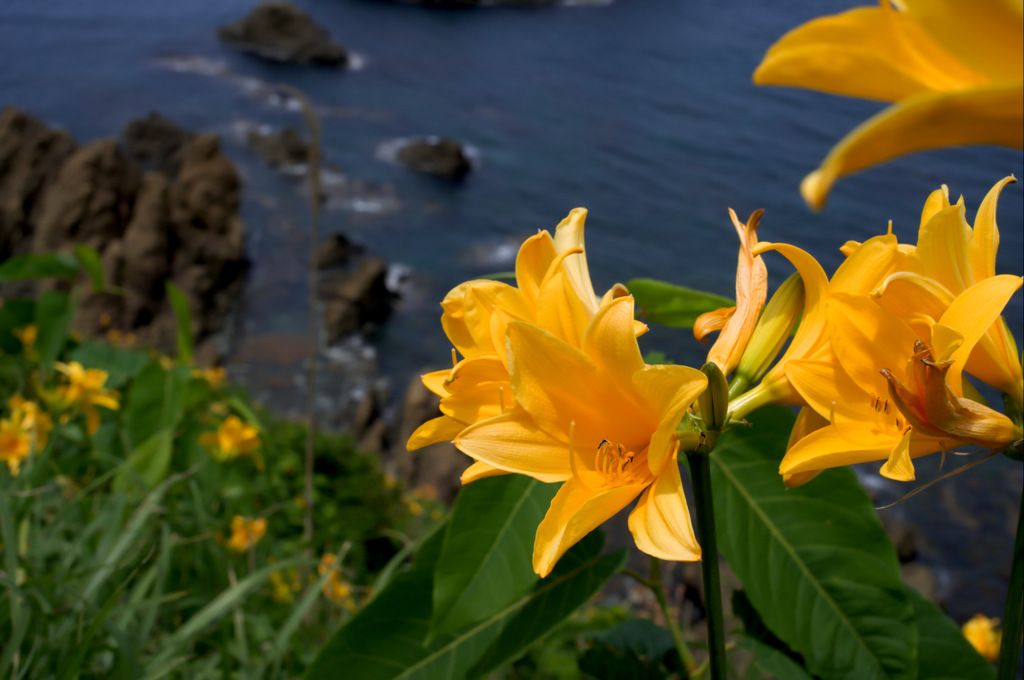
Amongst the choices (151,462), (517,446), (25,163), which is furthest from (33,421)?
(25,163)

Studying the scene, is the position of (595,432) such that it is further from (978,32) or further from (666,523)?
(978,32)

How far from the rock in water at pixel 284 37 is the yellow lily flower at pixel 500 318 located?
21.4 meters

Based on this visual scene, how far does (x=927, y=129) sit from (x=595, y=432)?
30 centimetres

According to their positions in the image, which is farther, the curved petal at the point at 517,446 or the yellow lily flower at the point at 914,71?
the curved petal at the point at 517,446

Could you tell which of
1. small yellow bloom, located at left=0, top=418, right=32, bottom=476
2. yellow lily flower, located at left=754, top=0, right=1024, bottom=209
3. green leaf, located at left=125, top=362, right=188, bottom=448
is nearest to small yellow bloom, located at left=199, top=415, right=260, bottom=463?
green leaf, located at left=125, top=362, right=188, bottom=448

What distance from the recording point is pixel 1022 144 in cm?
28

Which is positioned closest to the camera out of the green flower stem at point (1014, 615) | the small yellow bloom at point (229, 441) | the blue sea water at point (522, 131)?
the green flower stem at point (1014, 615)

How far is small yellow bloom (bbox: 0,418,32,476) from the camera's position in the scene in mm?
1976

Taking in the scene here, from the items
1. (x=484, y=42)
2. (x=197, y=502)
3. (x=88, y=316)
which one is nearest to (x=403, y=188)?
(x=88, y=316)

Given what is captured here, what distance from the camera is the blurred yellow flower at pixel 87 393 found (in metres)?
2.21

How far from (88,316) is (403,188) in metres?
6.55

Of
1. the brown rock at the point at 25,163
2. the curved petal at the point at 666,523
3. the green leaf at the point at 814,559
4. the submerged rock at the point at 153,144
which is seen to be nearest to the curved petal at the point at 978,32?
the curved petal at the point at 666,523

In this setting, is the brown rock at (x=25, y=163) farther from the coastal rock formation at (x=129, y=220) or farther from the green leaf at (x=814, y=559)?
the green leaf at (x=814, y=559)

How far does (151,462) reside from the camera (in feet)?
6.06
